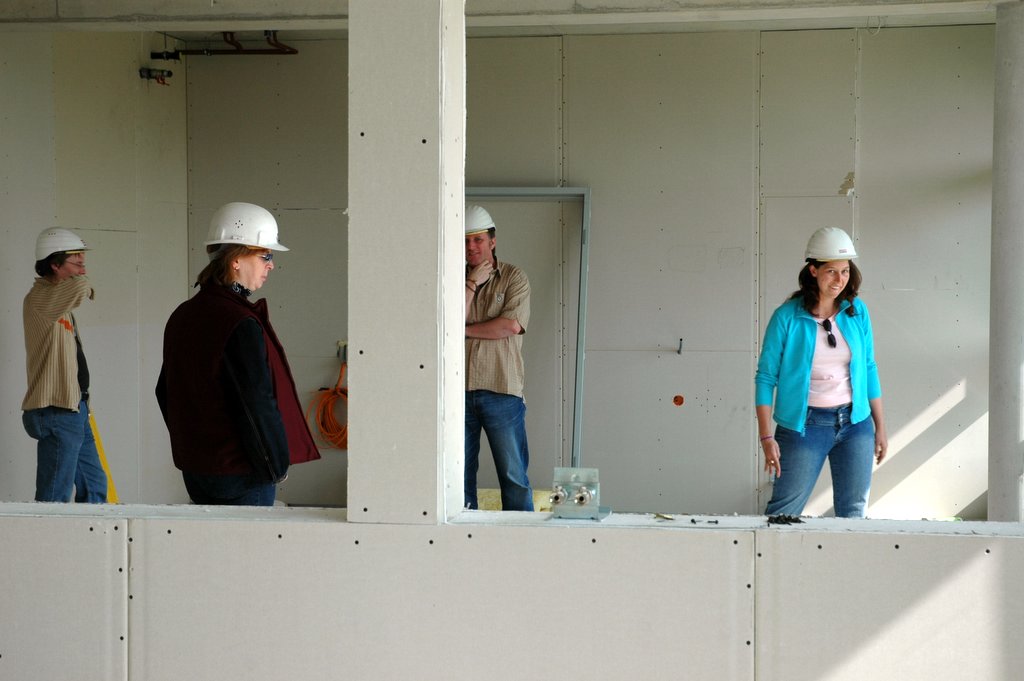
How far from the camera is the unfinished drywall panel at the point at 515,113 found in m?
6.68

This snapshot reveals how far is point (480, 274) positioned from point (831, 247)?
1462mm

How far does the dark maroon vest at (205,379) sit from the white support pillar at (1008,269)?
3.30 metres

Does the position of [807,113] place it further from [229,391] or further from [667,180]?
[229,391]

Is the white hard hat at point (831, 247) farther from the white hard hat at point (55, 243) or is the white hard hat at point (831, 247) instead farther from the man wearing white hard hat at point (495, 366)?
the white hard hat at point (55, 243)

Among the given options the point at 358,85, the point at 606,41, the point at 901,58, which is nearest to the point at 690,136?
the point at 606,41

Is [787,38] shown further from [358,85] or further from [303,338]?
[358,85]

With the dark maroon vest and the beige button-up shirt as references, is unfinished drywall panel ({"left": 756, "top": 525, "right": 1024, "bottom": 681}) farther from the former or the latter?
the beige button-up shirt

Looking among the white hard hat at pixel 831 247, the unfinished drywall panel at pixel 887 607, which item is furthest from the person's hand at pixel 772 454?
the unfinished drywall panel at pixel 887 607

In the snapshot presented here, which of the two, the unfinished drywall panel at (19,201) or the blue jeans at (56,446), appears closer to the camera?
the blue jeans at (56,446)

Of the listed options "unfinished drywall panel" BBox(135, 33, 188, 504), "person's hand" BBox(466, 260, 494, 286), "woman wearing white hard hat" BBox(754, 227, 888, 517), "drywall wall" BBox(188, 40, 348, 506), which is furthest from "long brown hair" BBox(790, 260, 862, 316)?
"unfinished drywall panel" BBox(135, 33, 188, 504)

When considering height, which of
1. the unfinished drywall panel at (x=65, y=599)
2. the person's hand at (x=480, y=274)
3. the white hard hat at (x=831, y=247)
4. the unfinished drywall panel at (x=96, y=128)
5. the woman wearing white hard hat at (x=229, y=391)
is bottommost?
the unfinished drywall panel at (x=65, y=599)

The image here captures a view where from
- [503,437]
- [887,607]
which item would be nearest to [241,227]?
[503,437]

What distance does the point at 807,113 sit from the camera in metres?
6.50

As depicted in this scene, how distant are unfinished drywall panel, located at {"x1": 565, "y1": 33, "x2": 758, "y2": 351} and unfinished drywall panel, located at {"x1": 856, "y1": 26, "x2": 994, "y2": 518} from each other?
28.9 inches
